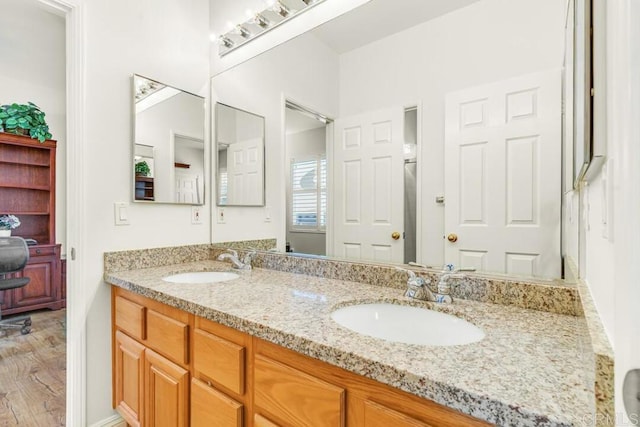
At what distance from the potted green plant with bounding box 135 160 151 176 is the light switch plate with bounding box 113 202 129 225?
0.19 metres

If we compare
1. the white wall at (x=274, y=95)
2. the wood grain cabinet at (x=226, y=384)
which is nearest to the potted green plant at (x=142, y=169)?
the white wall at (x=274, y=95)

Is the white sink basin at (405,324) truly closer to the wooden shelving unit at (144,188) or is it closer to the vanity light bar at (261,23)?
the wooden shelving unit at (144,188)

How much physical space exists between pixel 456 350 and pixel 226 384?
697 millimetres

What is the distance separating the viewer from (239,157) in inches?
81.4

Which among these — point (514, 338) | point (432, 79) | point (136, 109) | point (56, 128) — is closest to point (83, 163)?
point (136, 109)

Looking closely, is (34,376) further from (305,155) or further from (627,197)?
(627,197)

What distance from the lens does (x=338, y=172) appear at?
4.94ft

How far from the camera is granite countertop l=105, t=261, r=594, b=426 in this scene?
0.52 metres

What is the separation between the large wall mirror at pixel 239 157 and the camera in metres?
1.97

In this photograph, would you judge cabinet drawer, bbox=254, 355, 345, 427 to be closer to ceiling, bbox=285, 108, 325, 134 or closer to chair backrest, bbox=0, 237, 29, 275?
ceiling, bbox=285, 108, 325, 134

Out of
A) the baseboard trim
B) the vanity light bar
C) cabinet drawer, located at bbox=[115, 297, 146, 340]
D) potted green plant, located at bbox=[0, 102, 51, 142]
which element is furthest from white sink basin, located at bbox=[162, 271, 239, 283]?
potted green plant, located at bbox=[0, 102, 51, 142]

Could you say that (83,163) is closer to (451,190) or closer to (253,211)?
(253,211)

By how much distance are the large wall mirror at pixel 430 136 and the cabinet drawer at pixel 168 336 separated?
2.27ft

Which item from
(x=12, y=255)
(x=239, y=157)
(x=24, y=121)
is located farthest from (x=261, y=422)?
(x=24, y=121)
